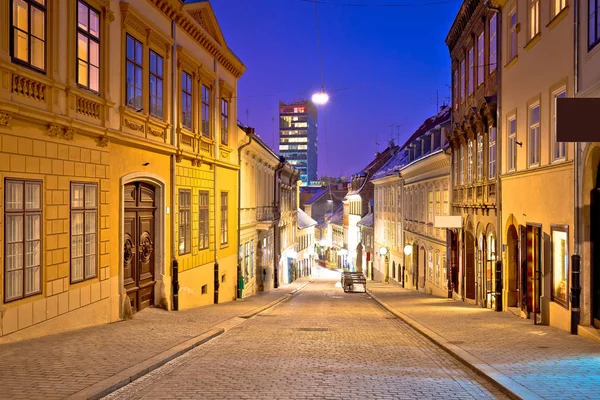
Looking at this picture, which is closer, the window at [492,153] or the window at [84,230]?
the window at [84,230]

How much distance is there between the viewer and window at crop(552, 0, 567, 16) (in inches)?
524

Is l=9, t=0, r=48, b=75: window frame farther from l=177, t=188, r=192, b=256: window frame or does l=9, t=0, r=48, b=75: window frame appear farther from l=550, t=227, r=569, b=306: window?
l=550, t=227, r=569, b=306: window

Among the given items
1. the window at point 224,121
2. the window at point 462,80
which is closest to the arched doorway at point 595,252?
the window at point 462,80

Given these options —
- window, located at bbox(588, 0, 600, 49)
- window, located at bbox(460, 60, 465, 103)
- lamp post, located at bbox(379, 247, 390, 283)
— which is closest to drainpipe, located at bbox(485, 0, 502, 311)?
window, located at bbox(460, 60, 465, 103)

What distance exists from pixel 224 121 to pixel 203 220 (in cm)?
489

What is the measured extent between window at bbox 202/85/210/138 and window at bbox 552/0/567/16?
38.4ft

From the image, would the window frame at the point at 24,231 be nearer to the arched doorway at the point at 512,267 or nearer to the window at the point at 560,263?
the window at the point at 560,263

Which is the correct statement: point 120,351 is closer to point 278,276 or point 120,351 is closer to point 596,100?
point 596,100

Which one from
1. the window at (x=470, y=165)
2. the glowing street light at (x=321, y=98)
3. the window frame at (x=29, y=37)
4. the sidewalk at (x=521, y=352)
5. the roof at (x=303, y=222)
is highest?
the glowing street light at (x=321, y=98)

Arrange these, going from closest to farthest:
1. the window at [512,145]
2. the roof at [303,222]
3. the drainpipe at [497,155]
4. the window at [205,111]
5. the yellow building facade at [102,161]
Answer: the yellow building facade at [102,161] → the window at [512,145] → the drainpipe at [497,155] → the window at [205,111] → the roof at [303,222]

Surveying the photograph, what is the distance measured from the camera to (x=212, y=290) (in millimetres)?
22344

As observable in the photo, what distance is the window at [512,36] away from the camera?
1761 centimetres

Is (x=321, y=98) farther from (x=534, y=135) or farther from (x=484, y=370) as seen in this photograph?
(x=484, y=370)

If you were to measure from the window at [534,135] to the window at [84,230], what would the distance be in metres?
10.6
